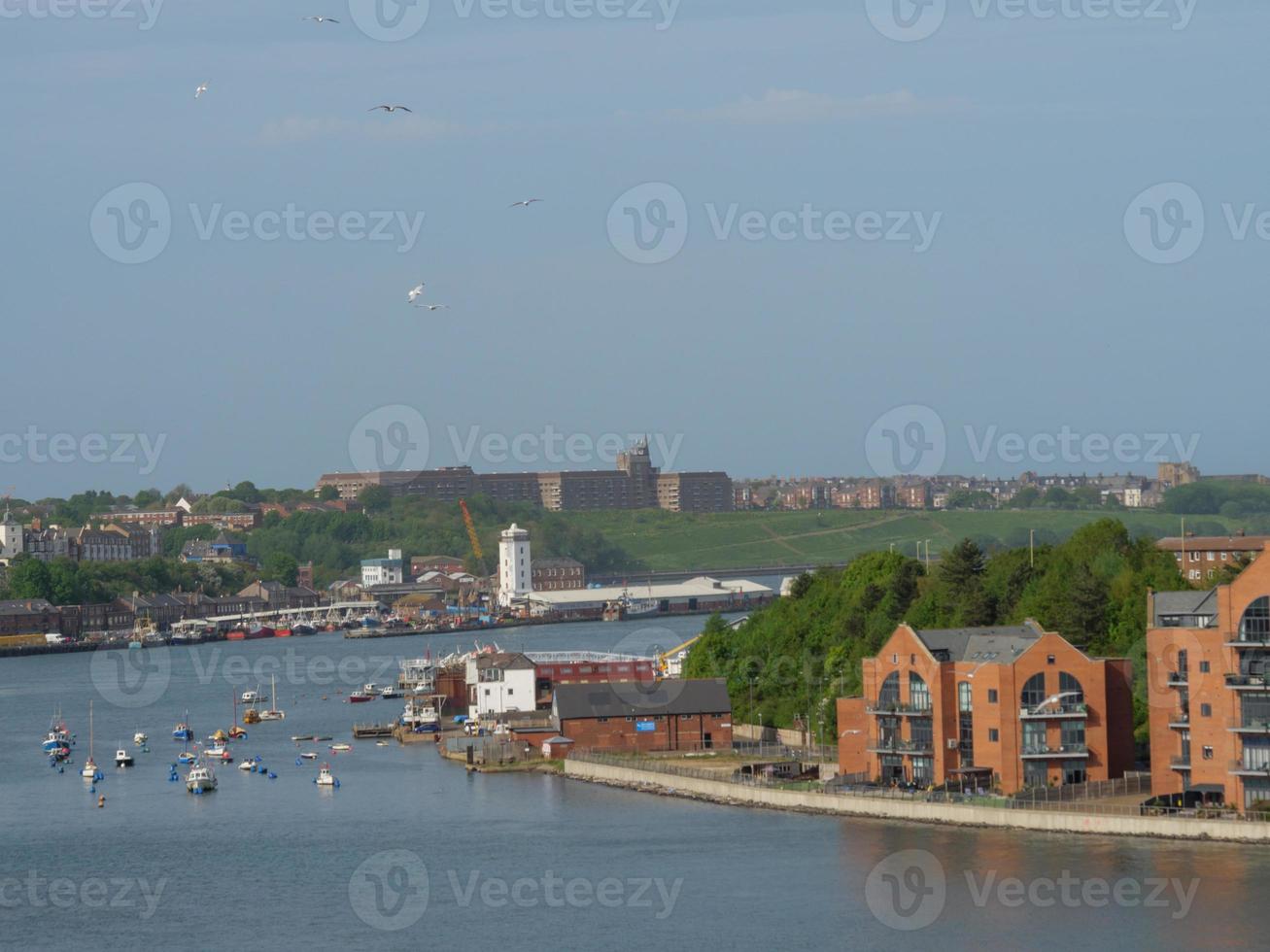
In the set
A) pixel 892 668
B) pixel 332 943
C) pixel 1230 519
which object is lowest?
pixel 332 943

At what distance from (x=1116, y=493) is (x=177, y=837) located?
15175 centimetres

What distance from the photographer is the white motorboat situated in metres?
34.8

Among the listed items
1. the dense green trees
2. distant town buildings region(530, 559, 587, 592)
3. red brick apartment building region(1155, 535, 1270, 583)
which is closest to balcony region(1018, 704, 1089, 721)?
the dense green trees

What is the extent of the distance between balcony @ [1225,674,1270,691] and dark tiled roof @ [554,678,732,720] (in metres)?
12.3

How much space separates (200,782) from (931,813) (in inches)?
527

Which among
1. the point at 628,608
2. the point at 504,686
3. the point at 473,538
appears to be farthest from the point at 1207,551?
the point at 473,538

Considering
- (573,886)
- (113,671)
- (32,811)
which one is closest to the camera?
(573,886)

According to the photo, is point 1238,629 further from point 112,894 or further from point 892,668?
point 112,894

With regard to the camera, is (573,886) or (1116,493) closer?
(573,886)

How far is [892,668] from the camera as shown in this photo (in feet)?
96.2

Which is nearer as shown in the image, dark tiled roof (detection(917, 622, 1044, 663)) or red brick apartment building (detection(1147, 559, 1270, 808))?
red brick apartment building (detection(1147, 559, 1270, 808))

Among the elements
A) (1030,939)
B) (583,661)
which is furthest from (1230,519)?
(1030,939)

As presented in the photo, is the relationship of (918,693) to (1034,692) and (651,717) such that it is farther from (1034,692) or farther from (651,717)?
(651,717)

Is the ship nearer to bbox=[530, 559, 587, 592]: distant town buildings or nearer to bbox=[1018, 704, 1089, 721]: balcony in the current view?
bbox=[530, 559, 587, 592]: distant town buildings
